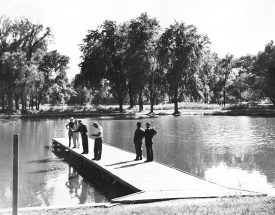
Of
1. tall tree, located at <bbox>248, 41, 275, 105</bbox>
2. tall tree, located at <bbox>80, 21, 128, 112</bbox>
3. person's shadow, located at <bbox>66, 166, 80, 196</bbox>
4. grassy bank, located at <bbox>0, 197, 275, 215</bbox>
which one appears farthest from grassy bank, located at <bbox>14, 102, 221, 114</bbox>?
grassy bank, located at <bbox>0, 197, 275, 215</bbox>

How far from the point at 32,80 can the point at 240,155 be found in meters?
44.9

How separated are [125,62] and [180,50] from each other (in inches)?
374

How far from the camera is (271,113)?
6188 centimetres

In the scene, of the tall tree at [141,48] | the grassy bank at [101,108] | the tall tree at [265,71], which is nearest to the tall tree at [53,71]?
the grassy bank at [101,108]

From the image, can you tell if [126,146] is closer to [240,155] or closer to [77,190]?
[240,155]

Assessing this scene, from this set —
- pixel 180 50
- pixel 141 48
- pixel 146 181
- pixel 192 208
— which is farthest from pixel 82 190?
pixel 141 48

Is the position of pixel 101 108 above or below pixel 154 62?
below

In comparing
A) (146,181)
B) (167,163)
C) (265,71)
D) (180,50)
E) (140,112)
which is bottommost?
(167,163)

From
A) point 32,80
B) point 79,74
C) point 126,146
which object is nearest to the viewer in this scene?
point 126,146

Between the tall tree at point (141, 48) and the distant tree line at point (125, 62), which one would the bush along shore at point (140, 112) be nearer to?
the distant tree line at point (125, 62)

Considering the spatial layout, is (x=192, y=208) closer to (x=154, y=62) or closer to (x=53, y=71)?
(x=154, y=62)

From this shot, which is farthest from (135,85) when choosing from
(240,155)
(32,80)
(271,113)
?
(240,155)

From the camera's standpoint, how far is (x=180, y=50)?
59656mm

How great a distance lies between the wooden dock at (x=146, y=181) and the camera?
10621 mm
